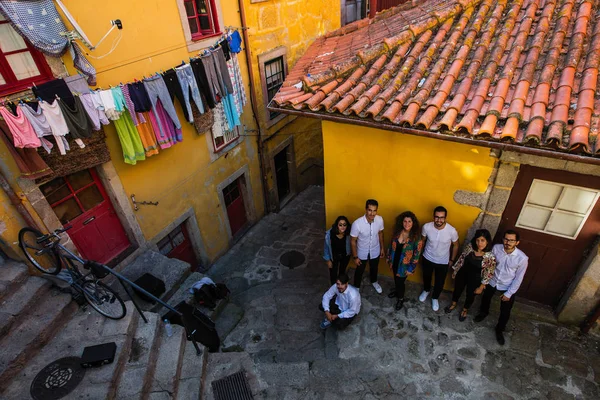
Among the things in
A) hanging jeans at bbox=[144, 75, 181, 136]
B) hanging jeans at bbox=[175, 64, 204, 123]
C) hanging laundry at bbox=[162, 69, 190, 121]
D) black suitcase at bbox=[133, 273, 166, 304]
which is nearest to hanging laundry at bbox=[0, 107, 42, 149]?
hanging jeans at bbox=[144, 75, 181, 136]

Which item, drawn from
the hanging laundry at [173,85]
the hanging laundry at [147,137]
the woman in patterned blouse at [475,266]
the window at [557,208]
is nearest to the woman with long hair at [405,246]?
the woman in patterned blouse at [475,266]

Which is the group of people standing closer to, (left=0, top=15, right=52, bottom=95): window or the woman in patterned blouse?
the woman in patterned blouse

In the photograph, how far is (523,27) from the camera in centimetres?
533

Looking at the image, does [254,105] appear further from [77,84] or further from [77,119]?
[77,119]

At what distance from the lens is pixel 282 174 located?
43.2 ft

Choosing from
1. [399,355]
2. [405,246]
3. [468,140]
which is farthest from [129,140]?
[399,355]

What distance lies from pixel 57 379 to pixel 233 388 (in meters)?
2.50

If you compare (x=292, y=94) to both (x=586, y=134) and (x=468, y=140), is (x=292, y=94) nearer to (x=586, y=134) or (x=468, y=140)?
(x=468, y=140)

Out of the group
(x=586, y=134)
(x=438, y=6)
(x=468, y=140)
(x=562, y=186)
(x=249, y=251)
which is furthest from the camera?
(x=249, y=251)

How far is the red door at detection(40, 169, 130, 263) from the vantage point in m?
6.14

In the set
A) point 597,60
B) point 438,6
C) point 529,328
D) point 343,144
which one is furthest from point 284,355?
point 438,6

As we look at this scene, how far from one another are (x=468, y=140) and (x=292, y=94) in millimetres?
2767

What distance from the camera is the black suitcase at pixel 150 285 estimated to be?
664 centimetres

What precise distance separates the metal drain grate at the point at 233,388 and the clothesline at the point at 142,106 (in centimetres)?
442
